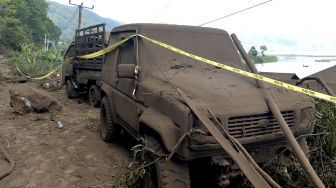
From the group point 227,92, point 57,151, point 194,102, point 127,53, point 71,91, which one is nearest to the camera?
point 194,102

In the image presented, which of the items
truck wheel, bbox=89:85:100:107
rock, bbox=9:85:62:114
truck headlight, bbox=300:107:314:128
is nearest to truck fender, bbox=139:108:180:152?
truck headlight, bbox=300:107:314:128

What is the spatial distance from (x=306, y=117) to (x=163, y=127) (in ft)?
5.56

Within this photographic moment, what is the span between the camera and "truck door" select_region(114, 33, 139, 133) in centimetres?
450

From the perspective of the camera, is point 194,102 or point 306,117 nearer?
point 194,102

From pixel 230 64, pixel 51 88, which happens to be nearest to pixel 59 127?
pixel 230 64

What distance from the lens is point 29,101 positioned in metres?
8.52

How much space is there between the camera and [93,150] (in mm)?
5902

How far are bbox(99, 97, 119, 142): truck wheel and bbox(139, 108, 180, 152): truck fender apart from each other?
2.20 metres

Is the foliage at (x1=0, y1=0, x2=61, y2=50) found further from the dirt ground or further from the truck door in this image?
the truck door

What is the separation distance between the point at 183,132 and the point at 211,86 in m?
0.79

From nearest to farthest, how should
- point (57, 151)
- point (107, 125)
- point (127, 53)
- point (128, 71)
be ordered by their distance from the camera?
point (128, 71), point (127, 53), point (57, 151), point (107, 125)

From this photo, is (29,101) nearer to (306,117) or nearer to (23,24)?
(306,117)

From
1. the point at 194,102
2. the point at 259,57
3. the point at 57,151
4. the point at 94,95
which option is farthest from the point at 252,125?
the point at 259,57

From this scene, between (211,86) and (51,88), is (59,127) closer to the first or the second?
(211,86)
